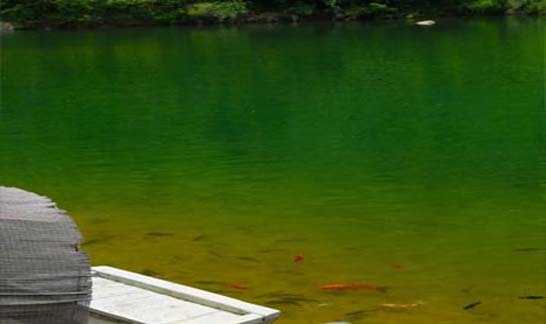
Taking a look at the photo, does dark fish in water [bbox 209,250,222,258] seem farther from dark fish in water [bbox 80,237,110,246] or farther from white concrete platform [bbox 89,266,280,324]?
white concrete platform [bbox 89,266,280,324]

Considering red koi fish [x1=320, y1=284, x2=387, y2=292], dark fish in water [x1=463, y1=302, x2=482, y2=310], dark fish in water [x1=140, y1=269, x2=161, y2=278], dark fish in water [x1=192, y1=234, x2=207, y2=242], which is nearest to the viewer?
dark fish in water [x1=463, y1=302, x2=482, y2=310]

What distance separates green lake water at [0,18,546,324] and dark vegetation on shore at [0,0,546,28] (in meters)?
23.5

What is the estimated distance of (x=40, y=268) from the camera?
407 cm

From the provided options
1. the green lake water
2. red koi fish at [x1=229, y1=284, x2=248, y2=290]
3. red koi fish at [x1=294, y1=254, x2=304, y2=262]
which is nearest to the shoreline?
the green lake water

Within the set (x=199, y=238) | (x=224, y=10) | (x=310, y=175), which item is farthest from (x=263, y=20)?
(x=199, y=238)

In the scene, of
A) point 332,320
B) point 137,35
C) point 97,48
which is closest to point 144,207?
point 332,320

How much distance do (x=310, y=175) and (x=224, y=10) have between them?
135 feet

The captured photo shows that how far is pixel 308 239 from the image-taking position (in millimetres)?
10344

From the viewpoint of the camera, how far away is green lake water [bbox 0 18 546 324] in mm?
8938

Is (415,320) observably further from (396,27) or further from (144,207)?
Result: (396,27)

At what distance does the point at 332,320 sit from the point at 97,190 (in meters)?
5.92

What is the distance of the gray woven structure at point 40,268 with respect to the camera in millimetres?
4012

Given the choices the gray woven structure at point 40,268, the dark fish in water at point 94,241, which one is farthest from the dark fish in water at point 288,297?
the gray woven structure at point 40,268

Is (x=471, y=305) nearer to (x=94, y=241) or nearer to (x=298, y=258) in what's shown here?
(x=298, y=258)
